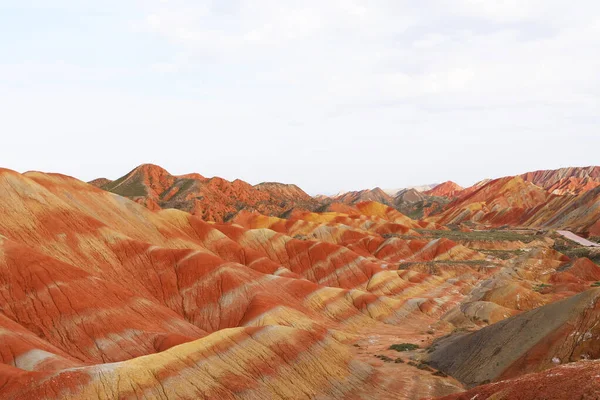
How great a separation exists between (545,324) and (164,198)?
178 metres

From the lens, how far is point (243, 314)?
198 ft

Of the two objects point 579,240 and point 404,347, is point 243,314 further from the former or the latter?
point 579,240

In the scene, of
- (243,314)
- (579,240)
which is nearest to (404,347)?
(243,314)

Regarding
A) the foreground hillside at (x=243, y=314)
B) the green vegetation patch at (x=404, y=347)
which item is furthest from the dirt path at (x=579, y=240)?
the green vegetation patch at (x=404, y=347)

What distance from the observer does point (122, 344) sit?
44.8m

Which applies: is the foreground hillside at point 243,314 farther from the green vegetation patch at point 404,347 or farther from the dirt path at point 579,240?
the dirt path at point 579,240

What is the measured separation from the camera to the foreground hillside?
1313 inches

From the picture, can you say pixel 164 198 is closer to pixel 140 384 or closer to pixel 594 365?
pixel 140 384

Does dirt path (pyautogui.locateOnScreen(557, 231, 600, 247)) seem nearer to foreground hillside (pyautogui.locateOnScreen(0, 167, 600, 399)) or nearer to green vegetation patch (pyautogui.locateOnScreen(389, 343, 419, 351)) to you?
foreground hillside (pyautogui.locateOnScreen(0, 167, 600, 399))

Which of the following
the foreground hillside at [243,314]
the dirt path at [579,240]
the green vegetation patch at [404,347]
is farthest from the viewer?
the dirt path at [579,240]

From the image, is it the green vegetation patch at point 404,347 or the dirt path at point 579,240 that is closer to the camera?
the green vegetation patch at point 404,347

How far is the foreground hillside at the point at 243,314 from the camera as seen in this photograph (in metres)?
33.3

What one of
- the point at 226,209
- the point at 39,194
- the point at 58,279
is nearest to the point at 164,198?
the point at 226,209

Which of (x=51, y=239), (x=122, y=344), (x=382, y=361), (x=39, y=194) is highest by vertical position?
(x=39, y=194)
